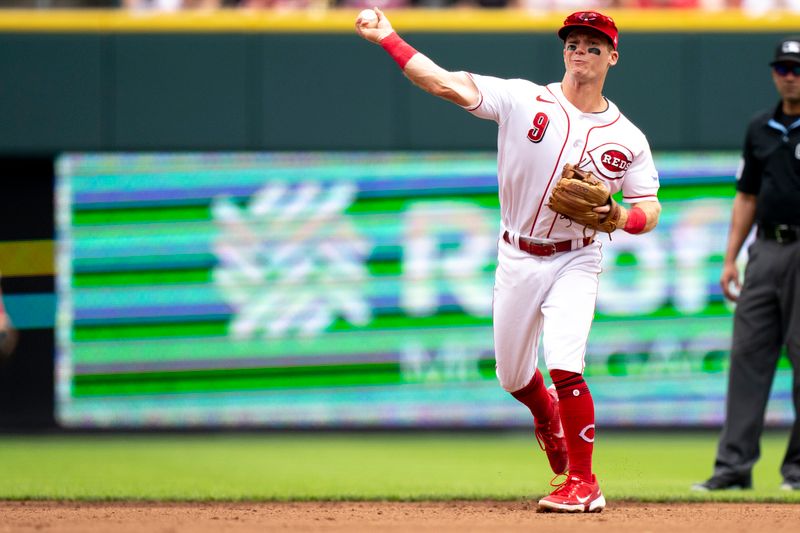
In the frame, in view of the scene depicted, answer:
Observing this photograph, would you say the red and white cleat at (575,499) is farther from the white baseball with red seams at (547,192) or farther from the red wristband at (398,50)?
the red wristband at (398,50)

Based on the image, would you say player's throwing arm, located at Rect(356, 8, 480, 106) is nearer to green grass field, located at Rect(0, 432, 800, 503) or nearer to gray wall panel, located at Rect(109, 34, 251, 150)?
green grass field, located at Rect(0, 432, 800, 503)

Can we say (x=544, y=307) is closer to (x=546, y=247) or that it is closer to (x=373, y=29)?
(x=546, y=247)

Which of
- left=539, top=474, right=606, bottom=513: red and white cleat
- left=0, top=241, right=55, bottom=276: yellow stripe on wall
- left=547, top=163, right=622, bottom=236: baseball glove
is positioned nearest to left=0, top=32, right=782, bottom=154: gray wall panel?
left=0, top=241, right=55, bottom=276: yellow stripe on wall

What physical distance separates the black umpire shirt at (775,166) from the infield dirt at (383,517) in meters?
1.57

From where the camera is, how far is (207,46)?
1120 cm

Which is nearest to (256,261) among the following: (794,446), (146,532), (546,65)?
(546,65)

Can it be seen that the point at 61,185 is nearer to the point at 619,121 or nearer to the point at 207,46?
the point at 207,46

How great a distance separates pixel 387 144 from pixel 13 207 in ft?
10.1

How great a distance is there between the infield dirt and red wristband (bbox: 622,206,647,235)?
1.16 m

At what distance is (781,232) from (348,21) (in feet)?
16.9

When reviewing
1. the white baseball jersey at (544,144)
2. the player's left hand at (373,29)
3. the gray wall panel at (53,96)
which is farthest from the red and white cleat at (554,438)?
the gray wall panel at (53,96)

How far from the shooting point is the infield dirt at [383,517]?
5.16 m

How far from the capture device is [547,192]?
5.70 m

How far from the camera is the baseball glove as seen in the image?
18.0 ft
